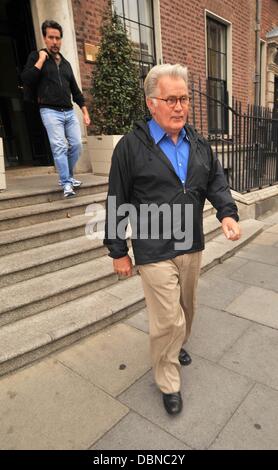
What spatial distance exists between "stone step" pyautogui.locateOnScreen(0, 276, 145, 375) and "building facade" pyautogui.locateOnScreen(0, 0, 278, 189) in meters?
1.87

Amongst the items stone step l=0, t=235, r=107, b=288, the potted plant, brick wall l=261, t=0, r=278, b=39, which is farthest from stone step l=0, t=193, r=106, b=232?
brick wall l=261, t=0, r=278, b=39

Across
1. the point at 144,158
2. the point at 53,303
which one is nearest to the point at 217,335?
the point at 53,303

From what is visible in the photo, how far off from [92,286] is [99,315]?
1.37ft

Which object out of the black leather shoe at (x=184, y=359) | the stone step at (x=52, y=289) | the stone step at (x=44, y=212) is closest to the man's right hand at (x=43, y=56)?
the stone step at (x=44, y=212)

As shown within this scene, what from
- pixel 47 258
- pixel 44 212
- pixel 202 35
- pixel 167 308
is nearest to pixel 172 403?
pixel 167 308

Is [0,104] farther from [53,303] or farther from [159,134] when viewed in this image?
[159,134]

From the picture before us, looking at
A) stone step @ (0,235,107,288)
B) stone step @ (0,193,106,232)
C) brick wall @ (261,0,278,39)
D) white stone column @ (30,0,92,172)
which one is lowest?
stone step @ (0,235,107,288)

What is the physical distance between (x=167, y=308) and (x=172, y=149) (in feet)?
2.83

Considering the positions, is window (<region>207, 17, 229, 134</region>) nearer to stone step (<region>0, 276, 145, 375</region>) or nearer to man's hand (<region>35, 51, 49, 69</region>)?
man's hand (<region>35, 51, 49, 69</region>)

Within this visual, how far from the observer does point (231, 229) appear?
6.54 feet

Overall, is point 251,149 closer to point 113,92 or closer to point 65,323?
point 113,92

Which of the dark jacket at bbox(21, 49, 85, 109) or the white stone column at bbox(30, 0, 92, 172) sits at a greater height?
the white stone column at bbox(30, 0, 92, 172)

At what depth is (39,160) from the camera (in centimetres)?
604

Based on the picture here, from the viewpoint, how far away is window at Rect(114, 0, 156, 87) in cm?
649
